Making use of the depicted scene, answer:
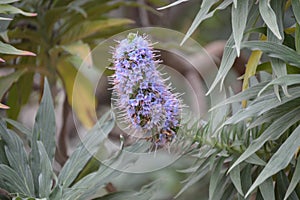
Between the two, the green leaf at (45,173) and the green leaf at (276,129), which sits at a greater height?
the green leaf at (276,129)

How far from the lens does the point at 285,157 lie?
2.68ft

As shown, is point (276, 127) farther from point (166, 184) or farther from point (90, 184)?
point (166, 184)

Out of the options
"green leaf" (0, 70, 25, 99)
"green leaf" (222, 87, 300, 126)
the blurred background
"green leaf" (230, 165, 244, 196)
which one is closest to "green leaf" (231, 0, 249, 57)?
"green leaf" (222, 87, 300, 126)

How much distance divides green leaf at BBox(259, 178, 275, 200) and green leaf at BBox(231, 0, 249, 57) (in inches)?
9.1

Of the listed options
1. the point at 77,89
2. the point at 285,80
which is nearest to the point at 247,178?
the point at 285,80

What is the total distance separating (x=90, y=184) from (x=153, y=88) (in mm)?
258

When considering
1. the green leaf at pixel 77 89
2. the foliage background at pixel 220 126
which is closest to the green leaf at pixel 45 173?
the foliage background at pixel 220 126

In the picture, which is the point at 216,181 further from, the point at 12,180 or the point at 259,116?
the point at 12,180

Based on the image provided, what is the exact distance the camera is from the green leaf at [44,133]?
1021 millimetres

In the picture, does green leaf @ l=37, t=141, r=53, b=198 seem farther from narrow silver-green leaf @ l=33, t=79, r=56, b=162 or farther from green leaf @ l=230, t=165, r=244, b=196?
green leaf @ l=230, t=165, r=244, b=196

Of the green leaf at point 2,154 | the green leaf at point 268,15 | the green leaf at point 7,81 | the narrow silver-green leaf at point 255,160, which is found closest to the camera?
the green leaf at point 268,15

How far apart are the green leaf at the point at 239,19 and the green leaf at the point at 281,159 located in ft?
0.54

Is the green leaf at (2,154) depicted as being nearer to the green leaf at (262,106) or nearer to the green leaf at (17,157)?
the green leaf at (17,157)

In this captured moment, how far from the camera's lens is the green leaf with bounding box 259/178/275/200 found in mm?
871
